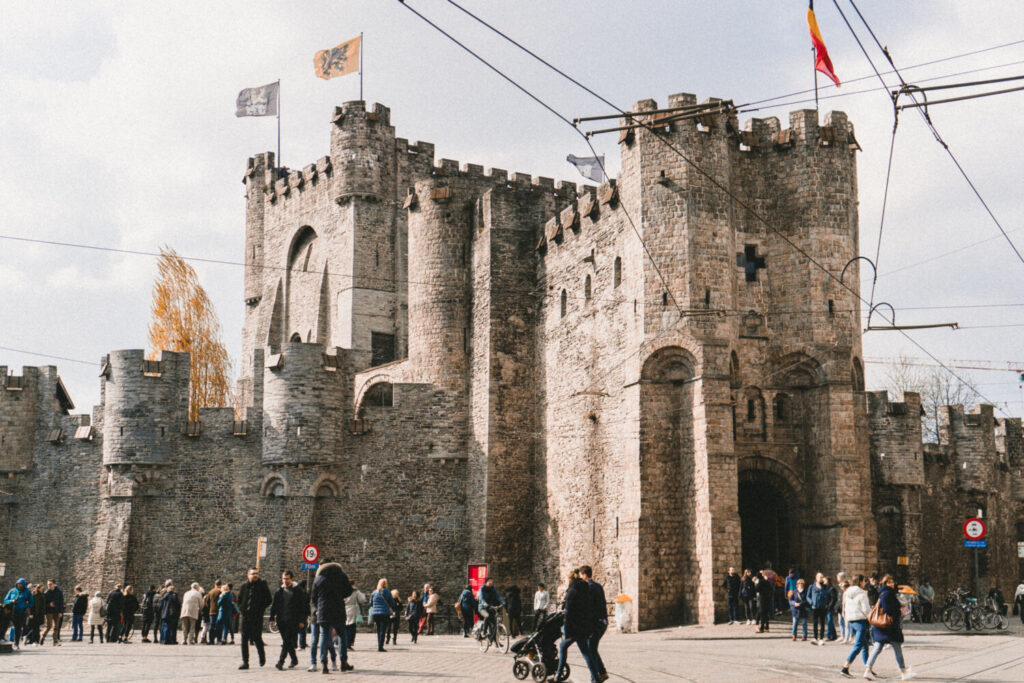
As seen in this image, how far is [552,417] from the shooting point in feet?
107

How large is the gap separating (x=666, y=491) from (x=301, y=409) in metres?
12.6

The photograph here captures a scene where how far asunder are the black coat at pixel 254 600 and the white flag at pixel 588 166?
83.5 feet

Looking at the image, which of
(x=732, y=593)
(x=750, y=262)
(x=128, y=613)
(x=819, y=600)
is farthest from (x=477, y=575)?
(x=819, y=600)

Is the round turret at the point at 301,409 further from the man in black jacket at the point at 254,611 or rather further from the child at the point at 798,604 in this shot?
the man in black jacket at the point at 254,611

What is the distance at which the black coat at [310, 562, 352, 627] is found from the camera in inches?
588

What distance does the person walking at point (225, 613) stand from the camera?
24391 millimetres

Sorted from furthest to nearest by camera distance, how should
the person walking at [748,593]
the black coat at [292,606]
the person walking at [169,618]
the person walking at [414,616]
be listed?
1. the person walking at [169,618]
2. the person walking at [414,616]
3. the person walking at [748,593]
4. the black coat at [292,606]

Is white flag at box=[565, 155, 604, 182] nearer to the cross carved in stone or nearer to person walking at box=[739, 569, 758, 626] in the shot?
the cross carved in stone

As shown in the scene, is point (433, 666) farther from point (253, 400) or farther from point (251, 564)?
point (253, 400)

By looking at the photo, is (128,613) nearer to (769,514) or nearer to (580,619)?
(769,514)

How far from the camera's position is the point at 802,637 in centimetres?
2164

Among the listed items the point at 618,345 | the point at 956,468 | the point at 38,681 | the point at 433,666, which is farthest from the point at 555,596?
the point at 38,681

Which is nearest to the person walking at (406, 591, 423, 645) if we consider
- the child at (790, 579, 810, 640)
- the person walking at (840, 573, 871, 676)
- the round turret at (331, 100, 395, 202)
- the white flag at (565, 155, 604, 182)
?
the child at (790, 579, 810, 640)

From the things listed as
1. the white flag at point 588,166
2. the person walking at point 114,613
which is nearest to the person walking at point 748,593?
the person walking at point 114,613
